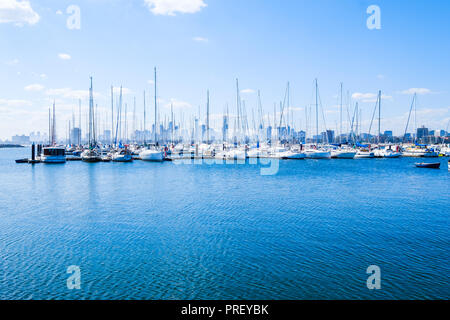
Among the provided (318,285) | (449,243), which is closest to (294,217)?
(449,243)

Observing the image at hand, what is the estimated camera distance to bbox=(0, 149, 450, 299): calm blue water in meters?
15.2

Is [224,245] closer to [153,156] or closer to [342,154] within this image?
[153,156]

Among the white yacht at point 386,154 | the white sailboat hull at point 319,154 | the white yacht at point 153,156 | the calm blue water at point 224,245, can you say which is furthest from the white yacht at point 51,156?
the white yacht at point 386,154

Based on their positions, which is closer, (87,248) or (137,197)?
(87,248)

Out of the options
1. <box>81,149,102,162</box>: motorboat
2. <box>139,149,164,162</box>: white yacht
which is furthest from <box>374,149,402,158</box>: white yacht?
<box>81,149,102,162</box>: motorboat

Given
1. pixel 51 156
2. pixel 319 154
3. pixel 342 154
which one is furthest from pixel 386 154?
pixel 51 156

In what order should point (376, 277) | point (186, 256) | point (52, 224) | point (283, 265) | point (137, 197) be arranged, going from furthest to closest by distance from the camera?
point (137, 197), point (52, 224), point (186, 256), point (283, 265), point (376, 277)

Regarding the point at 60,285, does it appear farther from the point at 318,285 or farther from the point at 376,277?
the point at 376,277

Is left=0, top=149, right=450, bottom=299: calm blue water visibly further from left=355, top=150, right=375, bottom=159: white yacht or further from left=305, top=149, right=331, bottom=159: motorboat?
left=355, top=150, right=375, bottom=159: white yacht

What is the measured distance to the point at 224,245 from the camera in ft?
70.1

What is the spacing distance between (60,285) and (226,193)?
91.7 ft

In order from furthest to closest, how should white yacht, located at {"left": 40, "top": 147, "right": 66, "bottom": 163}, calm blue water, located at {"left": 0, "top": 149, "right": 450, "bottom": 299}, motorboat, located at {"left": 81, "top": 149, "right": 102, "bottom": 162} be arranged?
motorboat, located at {"left": 81, "top": 149, "right": 102, "bottom": 162}, white yacht, located at {"left": 40, "top": 147, "right": 66, "bottom": 163}, calm blue water, located at {"left": 0, "top": 149, "right": 450, "bottom": 299}
